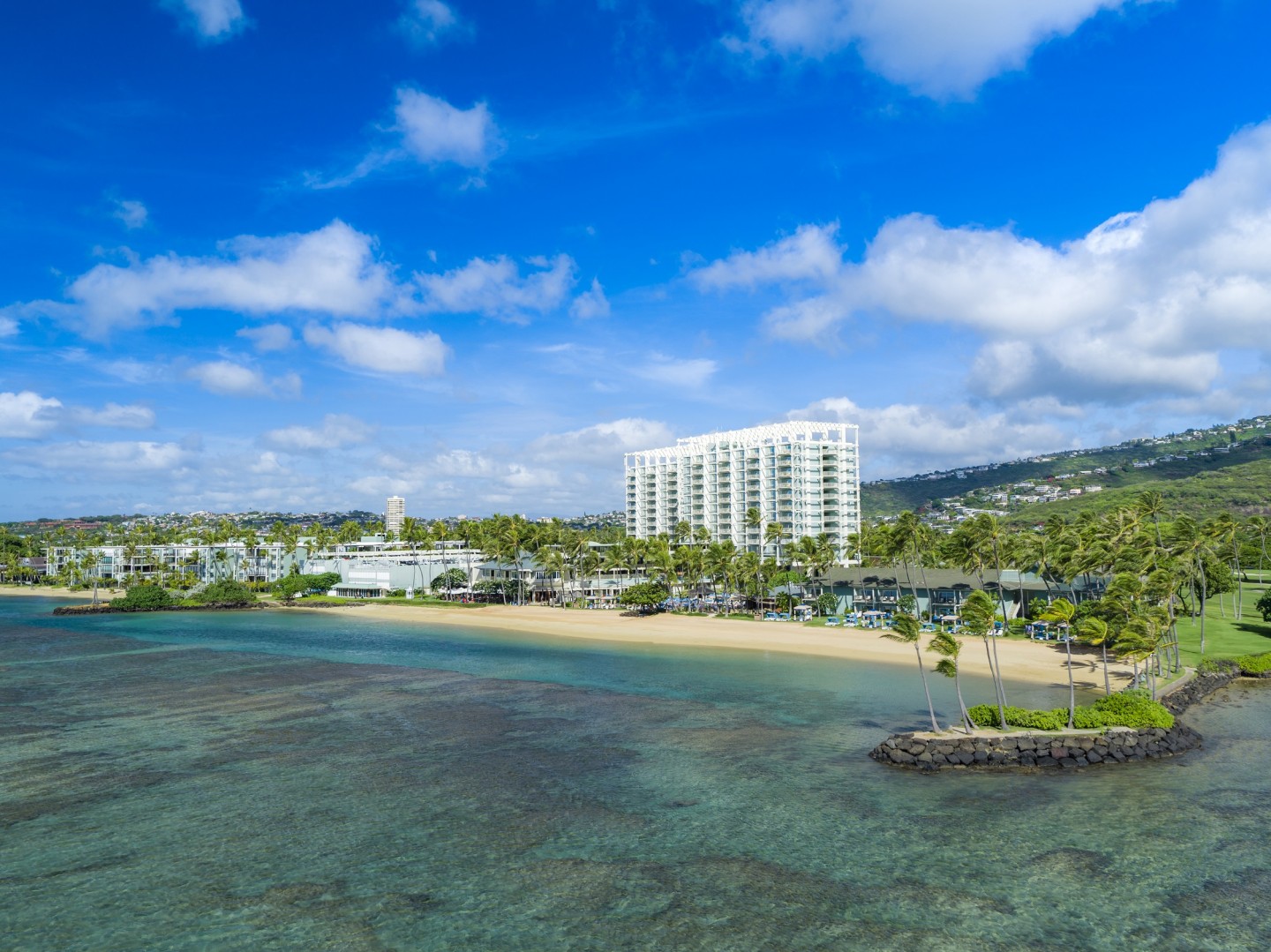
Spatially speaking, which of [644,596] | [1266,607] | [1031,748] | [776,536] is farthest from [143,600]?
[1266,607]

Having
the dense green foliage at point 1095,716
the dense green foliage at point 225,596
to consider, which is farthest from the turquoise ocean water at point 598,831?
the dense green foliage at point 225,596

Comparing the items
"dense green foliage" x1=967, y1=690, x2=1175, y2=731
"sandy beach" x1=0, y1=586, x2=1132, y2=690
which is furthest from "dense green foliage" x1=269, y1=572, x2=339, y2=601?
"dense green foliage" x1=967, y1=690, x2=1175, y2=731

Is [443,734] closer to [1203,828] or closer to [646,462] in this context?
[1203,828]

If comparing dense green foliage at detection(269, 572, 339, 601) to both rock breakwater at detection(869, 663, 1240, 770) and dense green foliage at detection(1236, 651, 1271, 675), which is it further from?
dense green foliage at detection(1236, 651, 1271, 675)

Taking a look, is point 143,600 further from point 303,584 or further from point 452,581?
point 452,581

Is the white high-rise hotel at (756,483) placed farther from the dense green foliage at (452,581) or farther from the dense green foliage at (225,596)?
the dense green foliage at (225,596)

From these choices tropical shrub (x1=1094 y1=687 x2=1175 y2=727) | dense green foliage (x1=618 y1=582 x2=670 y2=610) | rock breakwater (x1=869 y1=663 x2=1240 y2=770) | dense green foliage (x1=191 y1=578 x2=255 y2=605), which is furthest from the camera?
dense green foliage (x1=191 y1=578 x2=255 y2=605)

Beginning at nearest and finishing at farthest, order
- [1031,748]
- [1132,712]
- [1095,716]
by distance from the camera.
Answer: [1031,748], [1095,716], [1132,712]
